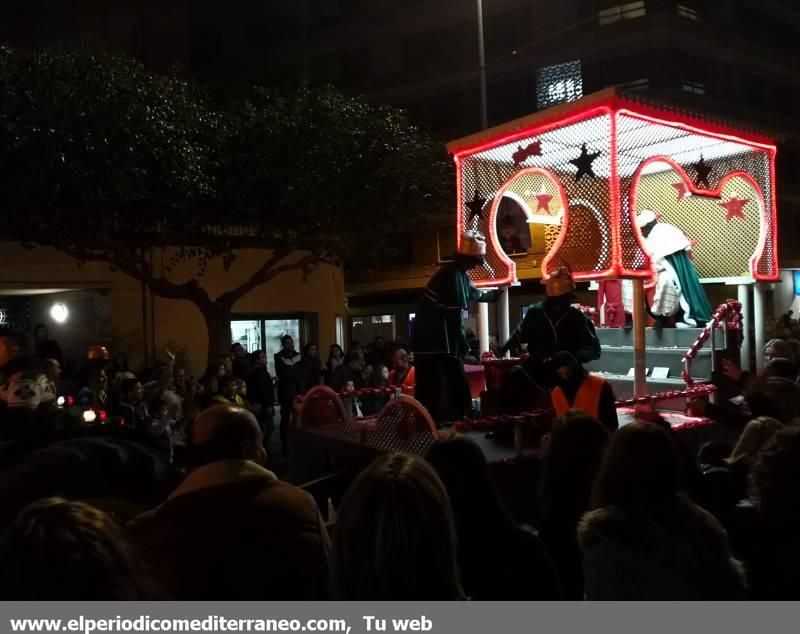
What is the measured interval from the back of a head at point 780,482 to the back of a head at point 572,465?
2.15 ft

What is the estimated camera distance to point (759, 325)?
880 centimetres

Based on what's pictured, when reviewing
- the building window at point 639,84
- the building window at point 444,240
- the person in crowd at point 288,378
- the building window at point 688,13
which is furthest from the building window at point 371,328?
the person in crowd at point 288,378

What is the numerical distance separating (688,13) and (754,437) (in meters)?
23.9

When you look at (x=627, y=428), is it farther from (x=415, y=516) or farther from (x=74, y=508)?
(x=74, y=508)

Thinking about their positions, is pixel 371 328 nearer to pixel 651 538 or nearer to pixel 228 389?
pixel 228 389

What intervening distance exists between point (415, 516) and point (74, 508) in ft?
2.73

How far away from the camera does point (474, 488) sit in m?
2.57

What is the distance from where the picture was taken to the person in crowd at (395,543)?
1849 mm

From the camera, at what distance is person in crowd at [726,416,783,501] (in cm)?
379

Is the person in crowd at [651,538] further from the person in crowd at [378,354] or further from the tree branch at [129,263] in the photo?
the tree branch at [129,263]

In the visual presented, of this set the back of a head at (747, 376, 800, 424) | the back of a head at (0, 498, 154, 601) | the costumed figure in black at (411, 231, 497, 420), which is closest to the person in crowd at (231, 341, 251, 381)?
the costumed figure in black at (411, 231, 497, 420)

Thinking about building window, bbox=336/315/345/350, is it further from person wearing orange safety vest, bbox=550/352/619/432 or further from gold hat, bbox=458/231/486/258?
person wearing orange safety vest, bbox=550/352/619/432

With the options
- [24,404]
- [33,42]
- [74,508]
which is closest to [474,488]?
[74,508]

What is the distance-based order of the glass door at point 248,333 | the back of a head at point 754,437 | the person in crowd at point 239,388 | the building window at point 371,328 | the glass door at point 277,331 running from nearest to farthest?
the back of a head at point 754,437
the person in crowd at point 239,388
the glass door at point 248,333
the glass door at point 277,331
the building window at point 371,328
